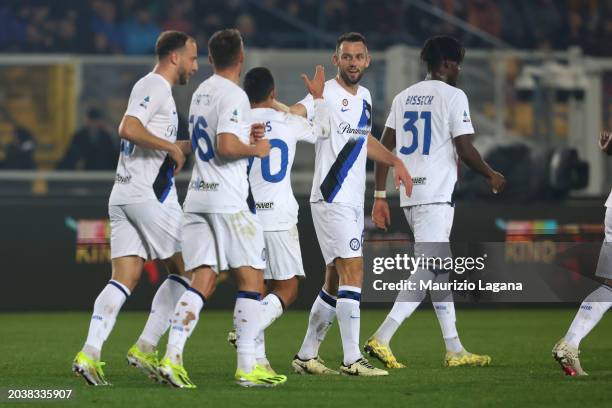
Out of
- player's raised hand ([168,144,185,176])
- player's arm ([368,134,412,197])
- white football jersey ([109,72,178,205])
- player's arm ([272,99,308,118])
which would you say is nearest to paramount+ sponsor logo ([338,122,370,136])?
player's arm ([368,134,412,197])

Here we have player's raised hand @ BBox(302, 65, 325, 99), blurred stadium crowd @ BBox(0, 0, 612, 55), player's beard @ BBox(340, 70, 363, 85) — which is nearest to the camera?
player's raised hand @ BBox(302, 65, 325, 99)

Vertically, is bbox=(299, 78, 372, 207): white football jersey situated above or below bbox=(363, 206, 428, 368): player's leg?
above

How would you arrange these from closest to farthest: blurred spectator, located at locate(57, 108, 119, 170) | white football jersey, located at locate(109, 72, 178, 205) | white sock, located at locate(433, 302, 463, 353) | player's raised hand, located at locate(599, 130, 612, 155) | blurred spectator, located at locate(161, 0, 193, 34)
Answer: white football jersey, located at locate(109, 72, 178, 205), player's raised hand, located at locate(599, 130, 612, 155), white sock, located at locate(433, 302, 463, 353), blurred spectator, located at locate(57, 108, 119, 170), blurred spectator, located at locate(161, 0, 193, 34)

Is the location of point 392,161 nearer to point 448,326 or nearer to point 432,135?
point 432,135

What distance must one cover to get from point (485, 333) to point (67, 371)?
4.80m

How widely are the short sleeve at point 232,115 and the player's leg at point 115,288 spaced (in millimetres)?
1093

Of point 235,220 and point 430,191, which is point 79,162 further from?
point 235,220

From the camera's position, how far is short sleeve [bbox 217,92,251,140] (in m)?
7.77

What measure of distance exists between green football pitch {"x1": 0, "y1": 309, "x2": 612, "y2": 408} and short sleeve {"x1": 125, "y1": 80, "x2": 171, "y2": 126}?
1680 millimetres

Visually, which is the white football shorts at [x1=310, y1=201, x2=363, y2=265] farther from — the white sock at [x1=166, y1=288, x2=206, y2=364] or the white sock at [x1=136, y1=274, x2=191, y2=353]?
the white sock at [x1=166, y1=288, x2=206, y2=364]

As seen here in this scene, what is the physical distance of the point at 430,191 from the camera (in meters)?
9.69

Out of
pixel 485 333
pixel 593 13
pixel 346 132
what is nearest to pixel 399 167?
pixel 346 132

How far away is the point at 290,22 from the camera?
814 inches

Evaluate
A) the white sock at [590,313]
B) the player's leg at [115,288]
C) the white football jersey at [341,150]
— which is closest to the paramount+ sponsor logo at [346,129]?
the white football jersey at [341,150]
